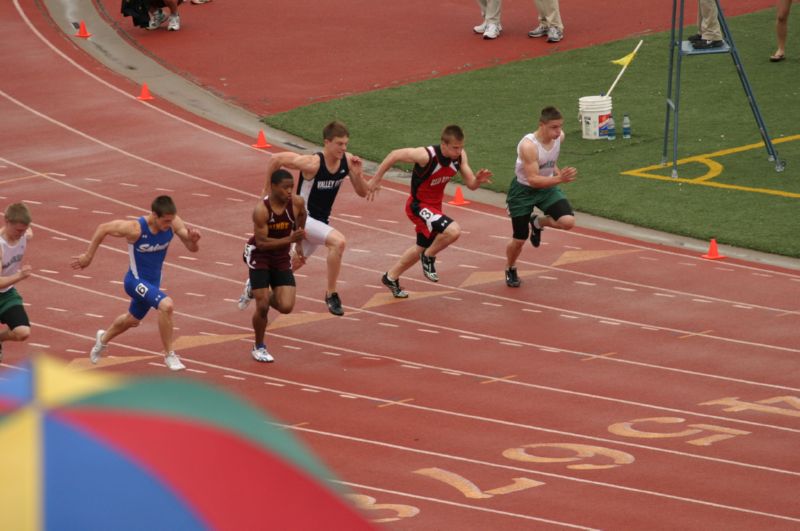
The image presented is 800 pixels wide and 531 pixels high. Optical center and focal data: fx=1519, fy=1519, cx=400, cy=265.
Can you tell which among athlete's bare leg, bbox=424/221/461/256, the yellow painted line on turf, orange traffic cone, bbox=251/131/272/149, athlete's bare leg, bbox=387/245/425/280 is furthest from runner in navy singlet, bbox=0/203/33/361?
the yellow painted line on turf

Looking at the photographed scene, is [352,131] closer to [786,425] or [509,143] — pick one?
[509,143]

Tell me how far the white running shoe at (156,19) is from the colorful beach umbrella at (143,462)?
75.8 feet

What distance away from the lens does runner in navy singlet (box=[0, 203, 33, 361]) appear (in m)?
11.8

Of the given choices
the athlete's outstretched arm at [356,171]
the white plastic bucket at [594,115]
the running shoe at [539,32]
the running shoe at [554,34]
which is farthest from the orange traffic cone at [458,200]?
the running shoe at [539,32]

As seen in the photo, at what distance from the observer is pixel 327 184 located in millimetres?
13305

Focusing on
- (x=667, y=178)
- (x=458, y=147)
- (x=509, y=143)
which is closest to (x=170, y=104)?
(x=509, y=143)

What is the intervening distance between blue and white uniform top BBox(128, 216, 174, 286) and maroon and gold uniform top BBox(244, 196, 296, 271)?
28.9 inches

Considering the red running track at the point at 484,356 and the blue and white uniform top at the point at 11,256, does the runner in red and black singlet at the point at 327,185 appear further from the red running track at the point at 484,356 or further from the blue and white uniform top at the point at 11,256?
the blue and white uniform top at the point at 11,256

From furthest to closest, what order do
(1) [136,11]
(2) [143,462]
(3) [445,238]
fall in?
(1) [136,11]
(3) [445,238]
(2) [143,462]

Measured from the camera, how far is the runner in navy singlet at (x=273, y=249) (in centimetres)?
1217

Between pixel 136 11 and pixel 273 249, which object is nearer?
pixel 273 249

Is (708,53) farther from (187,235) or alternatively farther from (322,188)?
(187,235)

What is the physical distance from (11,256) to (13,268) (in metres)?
0.16

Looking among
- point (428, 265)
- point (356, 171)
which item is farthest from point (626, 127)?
point (356, 171)
